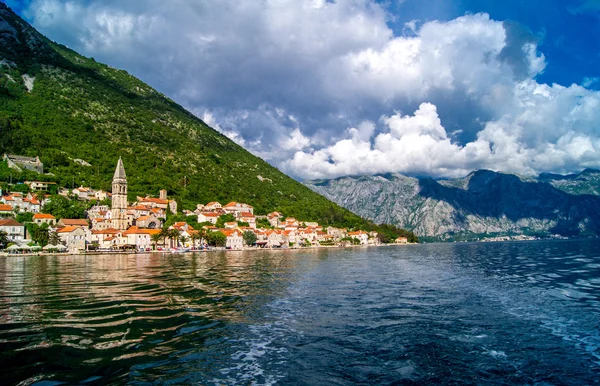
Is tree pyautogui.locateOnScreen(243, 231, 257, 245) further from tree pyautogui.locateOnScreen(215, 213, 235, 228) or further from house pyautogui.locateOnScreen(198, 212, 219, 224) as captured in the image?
house pyautogui.locateOnScreen(198, 212, 219, 224)

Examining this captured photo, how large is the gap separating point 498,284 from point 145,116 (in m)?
194

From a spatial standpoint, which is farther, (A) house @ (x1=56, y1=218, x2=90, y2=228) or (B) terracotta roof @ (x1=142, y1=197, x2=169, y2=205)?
(B) terracotta roof @ (x1=142, y1=197, x2=169, y2=205)

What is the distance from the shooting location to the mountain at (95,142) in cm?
12925

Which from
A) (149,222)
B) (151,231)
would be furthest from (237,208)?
(151,231)

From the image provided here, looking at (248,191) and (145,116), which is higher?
(145,116)

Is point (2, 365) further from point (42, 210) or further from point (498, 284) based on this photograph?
point (42, 210)

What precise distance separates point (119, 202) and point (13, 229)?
30733mm

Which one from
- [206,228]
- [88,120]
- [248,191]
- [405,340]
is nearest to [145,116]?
[88,120]

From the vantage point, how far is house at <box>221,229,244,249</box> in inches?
4894

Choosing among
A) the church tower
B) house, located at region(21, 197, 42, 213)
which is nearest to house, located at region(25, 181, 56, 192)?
house, located at region(21, 197, 42, 213)

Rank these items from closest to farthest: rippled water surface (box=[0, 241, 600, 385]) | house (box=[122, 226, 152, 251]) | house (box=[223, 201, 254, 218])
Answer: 1. rippled water surface (box=[0, 241, 600, 385])
2. house (box=[122, 226, 152, 251])
3. house (box=[223, 201, 254, 218])

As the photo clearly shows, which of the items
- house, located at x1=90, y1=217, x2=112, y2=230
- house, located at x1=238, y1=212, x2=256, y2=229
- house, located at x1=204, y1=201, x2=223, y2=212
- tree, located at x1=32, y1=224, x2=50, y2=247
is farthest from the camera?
house, located at x1=238, y1=212, x2=256, y2=229

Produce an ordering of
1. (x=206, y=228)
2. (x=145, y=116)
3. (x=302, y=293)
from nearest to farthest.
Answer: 1. (x=302, y=293)
2. (x=206, y=228)
3. (x=145, y=116)

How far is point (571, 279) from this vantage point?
38.8 metres
